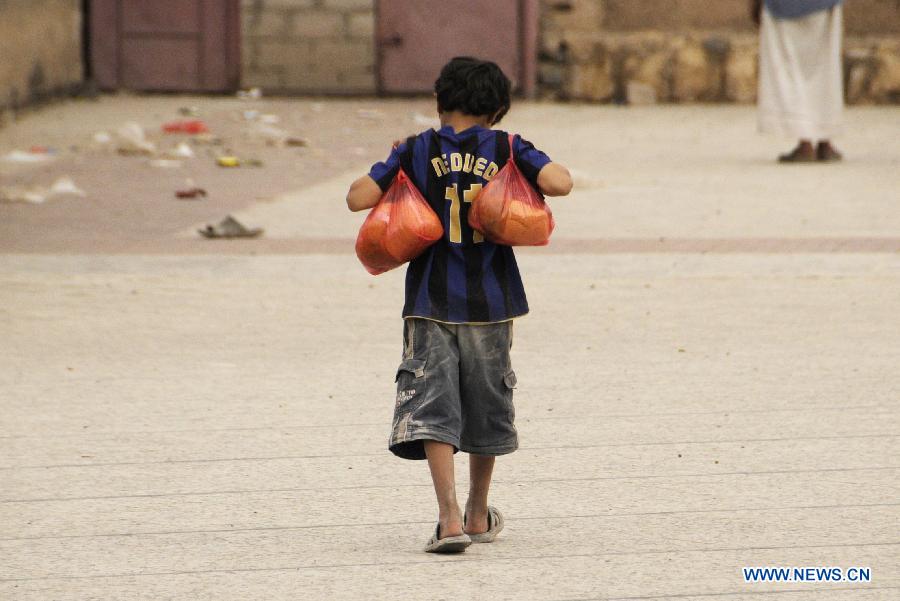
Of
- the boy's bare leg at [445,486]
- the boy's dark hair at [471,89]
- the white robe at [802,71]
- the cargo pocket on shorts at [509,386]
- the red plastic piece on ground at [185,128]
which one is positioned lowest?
the red plastic piece on ground at [185,128]

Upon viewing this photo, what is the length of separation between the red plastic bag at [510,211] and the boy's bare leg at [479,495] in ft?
1.90

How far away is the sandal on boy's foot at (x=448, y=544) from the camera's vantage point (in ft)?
13.1

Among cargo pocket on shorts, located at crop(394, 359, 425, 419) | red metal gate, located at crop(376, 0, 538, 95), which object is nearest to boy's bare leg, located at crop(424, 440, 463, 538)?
cargo pocket on shorts, located at crop(394, 359, 425, 419)

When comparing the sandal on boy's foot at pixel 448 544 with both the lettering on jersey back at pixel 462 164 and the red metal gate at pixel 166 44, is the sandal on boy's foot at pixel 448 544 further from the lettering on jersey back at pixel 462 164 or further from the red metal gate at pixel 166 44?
the red metal gate at pixel 166 44

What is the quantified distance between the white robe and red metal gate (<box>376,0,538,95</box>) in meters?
6.84

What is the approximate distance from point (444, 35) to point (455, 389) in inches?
635

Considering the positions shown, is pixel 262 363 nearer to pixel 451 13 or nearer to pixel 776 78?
pixel 776 78

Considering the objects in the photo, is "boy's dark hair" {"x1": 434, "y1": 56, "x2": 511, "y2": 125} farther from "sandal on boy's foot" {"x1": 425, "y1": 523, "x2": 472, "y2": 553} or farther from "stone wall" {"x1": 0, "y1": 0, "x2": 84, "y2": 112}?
"stone wall" {"x1": 0, "y1": 0, "x2": 84, "y2": 112}

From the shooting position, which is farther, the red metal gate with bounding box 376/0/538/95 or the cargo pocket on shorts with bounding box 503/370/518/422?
the red metal gate with bounding box 376/0/538/95

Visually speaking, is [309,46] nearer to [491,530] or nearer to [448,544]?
[491,530]

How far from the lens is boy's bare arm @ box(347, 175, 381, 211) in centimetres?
411

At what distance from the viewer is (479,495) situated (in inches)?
166

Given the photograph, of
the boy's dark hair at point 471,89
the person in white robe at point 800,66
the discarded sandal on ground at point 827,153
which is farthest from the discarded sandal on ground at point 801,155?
the boy's dark hair at point 471,89

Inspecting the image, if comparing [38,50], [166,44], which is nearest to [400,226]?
[38,50]
